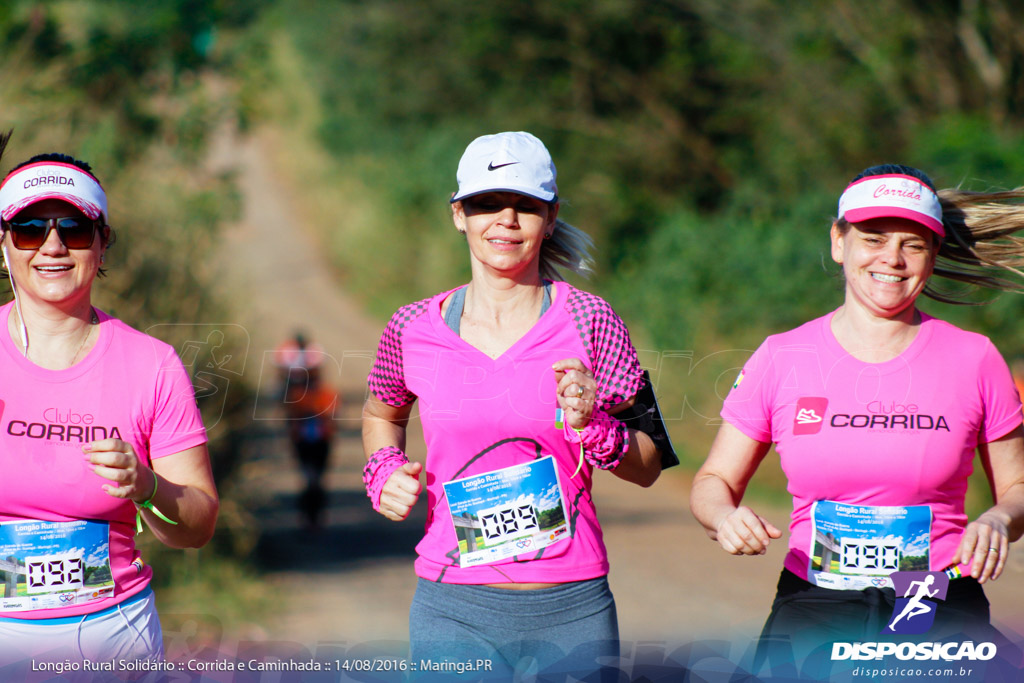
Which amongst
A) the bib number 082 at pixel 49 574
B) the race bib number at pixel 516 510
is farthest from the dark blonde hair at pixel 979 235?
the bib number 082 at pixel 49 574

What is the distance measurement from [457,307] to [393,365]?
0.80 ft

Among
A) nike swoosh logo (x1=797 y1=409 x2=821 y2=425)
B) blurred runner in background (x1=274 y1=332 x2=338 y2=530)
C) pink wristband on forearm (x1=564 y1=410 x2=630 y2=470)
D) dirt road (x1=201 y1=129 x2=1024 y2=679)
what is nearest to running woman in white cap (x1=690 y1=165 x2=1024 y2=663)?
nike swoosh logo (x1=797 y1=409 x2=821 y2=425)

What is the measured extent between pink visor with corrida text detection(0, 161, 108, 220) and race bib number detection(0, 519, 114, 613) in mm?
778

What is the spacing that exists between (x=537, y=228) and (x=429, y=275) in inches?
856

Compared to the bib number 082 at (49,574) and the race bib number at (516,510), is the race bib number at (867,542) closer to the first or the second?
the race bib number at (516,510)

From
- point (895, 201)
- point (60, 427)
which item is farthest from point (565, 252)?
point (60, 427)

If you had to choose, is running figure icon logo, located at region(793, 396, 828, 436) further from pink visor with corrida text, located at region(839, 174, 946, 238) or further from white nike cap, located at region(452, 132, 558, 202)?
white nike cap, located at region(452, 132, 558, 202)

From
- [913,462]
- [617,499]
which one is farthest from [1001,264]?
[617,499]

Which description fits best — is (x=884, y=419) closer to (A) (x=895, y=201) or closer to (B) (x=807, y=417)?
(B) (x=807, y=417)

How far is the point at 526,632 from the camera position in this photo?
295 centimetres

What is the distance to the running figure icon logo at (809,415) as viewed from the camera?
309 centimetres

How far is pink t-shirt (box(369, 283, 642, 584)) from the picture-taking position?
2.98m

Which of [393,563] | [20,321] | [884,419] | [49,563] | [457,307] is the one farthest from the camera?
[393,563]

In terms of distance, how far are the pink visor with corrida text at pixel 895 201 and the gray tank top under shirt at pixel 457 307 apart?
0.86 metres
